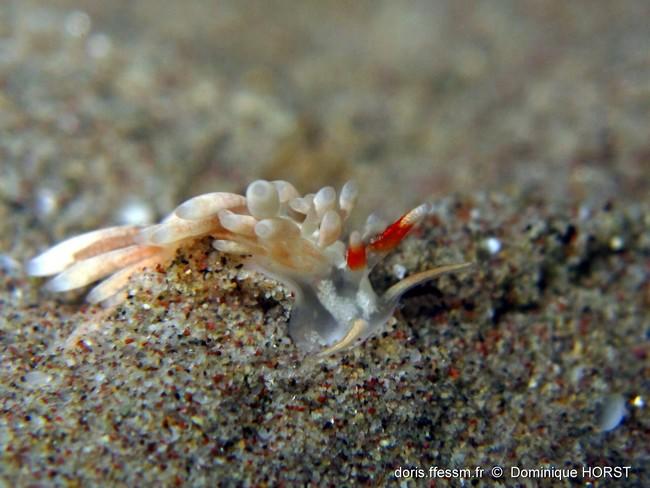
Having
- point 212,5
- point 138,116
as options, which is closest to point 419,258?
point 138,116

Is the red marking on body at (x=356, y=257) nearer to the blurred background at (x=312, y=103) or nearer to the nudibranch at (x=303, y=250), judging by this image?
the nudibranch at (x=303, y=250)

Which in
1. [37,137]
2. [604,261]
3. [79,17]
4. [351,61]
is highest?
[79,17]

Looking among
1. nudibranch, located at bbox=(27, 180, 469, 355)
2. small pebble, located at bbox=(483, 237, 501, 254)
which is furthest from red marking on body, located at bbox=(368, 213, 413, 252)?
small pebble, located at bbox=(483, 237, 501, 254)

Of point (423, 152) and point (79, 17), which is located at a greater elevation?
point (79, 17)

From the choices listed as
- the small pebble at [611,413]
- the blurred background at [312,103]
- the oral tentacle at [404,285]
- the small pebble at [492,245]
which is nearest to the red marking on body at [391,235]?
the oral tentacle at [404,285]

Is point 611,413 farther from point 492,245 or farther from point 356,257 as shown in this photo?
Answer: point 356,257

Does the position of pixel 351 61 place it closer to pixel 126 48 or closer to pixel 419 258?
pixel 126 48

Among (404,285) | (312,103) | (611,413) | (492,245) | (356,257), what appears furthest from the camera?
(312,103)

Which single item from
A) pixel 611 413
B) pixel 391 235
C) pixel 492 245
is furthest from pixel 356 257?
pixel 611 413

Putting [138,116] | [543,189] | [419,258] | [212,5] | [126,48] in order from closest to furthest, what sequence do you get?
[419,258]
[543,189]
[138,116]
[126,48]
[212,5]
